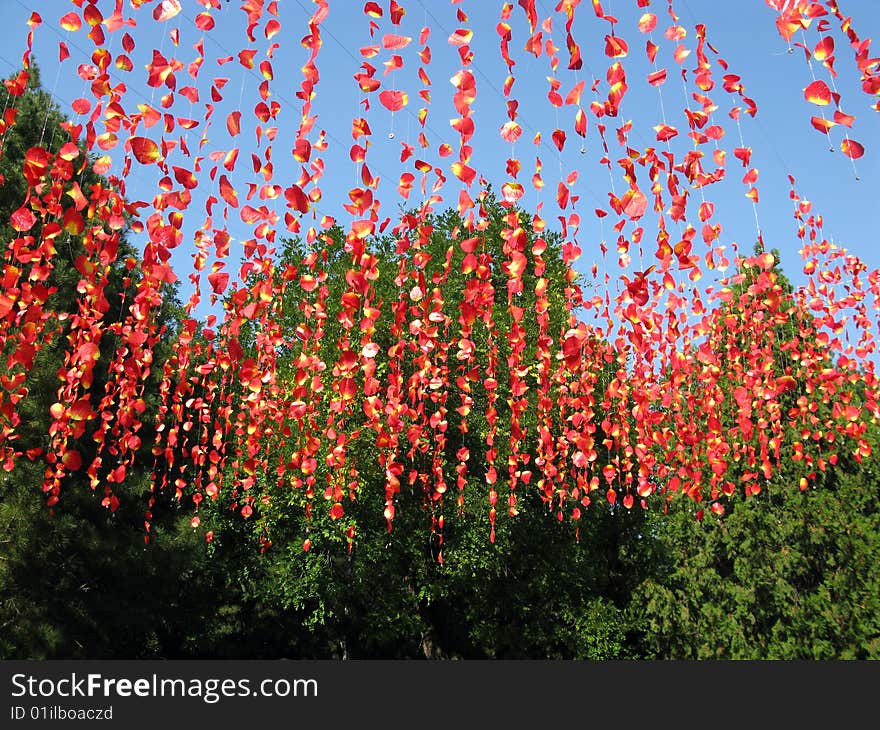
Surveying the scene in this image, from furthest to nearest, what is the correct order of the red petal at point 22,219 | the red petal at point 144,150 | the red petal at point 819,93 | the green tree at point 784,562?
the green tree at point 784,562, the red petal at point 22,219, the red petal at point 144,150, the red petal at point 819,93

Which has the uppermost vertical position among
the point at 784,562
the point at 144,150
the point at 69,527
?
the point at 144,150

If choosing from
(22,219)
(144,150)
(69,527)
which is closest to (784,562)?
(69,527)

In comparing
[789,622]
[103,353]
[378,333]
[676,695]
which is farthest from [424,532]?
[676,695]

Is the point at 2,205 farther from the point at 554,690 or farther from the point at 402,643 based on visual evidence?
the point at 402,643

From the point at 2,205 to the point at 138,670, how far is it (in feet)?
21.6

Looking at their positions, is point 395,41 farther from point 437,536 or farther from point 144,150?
point 437,536

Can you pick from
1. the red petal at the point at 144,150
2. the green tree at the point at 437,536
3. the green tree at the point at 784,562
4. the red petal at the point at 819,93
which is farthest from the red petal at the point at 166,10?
the green tree at the point at 784,562

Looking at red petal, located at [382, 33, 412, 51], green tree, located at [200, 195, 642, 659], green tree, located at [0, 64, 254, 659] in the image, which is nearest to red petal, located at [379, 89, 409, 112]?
red petal, located at [382, 33, 412, 51]

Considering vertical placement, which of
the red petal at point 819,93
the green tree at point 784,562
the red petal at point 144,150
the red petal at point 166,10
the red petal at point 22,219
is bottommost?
the green tree at point 784,562

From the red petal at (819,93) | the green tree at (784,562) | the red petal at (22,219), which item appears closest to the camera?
the red petal at (819,93)

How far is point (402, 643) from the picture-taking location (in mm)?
13898

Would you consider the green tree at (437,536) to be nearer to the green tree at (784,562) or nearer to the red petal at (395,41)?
the green tree at (784,562)

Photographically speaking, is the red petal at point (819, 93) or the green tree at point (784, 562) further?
the green tree at point (784, 562)

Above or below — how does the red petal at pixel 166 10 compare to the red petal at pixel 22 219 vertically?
above
